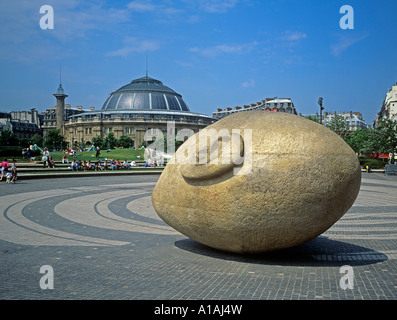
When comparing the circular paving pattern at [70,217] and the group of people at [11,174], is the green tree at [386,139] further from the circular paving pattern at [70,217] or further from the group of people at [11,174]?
the group of people at [11,174]

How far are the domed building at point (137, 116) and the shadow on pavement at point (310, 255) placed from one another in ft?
358

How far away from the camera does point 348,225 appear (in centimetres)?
1252

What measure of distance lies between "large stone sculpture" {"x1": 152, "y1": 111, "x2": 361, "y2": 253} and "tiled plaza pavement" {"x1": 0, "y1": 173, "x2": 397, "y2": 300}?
701mm

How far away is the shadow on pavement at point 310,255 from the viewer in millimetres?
7984

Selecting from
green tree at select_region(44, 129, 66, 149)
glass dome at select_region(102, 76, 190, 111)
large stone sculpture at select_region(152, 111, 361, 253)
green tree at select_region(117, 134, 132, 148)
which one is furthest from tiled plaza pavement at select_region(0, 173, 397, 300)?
glass dome at select_region(102, 76, 190, 111)

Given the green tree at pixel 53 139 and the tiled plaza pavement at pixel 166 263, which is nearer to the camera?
the tiled plaza pavement at pixel 166 263

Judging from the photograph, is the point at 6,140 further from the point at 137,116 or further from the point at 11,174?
the point at 11,174

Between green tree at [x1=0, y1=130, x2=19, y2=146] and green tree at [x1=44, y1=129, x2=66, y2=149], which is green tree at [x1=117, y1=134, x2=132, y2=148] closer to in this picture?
green tree at [x1=44, y1=129, x2=66, y2=149]

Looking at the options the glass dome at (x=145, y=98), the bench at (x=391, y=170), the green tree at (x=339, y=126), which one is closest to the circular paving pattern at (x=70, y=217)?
the bench at (x=391, y=170)

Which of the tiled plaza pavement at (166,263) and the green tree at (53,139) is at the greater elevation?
the green tree at (53,139)

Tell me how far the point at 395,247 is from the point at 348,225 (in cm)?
311

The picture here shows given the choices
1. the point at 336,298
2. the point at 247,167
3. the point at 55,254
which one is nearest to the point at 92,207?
the point at 55,254

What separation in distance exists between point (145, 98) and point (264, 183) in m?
125
